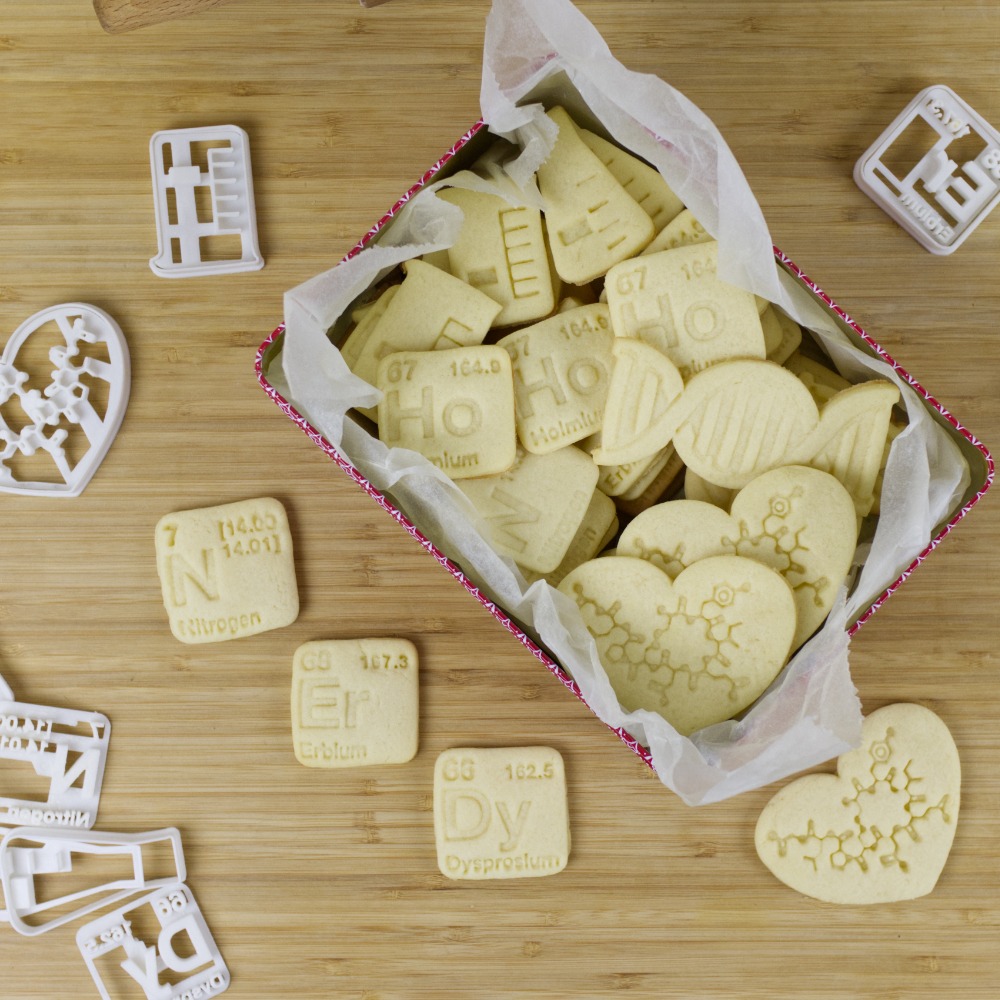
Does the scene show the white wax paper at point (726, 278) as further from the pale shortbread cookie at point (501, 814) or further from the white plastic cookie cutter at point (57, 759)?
the white plastic cookie cutter at point (57, 759)

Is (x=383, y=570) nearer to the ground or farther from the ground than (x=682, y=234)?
nearer to the ground

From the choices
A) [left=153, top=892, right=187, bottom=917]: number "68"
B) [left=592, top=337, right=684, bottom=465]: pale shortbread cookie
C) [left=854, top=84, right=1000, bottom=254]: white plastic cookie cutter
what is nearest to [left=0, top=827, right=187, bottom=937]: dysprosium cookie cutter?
[left=153, top=892, right=187, bottom=917]: number "68"

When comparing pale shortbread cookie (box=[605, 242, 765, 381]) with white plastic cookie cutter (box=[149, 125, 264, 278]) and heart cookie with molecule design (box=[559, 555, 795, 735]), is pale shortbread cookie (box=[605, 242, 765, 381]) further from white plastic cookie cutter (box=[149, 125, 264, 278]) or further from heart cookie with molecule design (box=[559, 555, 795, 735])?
white plastic cookie cutter (box=[149, 125, 264, 278])

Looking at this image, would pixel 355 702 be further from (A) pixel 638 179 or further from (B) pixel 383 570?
(A) pixel 638 179

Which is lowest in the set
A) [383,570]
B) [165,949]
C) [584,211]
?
[165,949]

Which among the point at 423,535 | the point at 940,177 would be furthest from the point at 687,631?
the point at 940,177

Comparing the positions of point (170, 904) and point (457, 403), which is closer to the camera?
point (457, 403)

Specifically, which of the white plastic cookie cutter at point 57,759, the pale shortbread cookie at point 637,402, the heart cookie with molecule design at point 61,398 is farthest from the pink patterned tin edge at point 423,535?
the white plastic cookie cutter at point 57,759
